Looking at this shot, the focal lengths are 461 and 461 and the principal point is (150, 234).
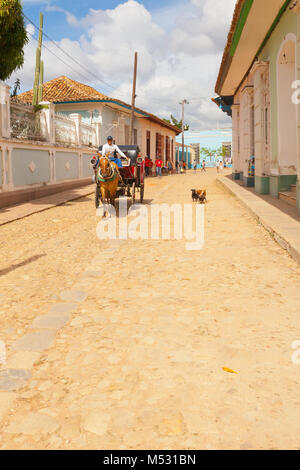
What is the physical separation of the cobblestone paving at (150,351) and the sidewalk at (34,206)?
4.35 meters

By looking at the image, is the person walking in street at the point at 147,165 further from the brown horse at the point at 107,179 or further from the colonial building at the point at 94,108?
the brown horse at the point at 107,179

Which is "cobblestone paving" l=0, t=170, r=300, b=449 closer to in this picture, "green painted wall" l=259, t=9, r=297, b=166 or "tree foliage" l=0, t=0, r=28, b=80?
"tree foliage" l=0, t=0, r=28, b=80

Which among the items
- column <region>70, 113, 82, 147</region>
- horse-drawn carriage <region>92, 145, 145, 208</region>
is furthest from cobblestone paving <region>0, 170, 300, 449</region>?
column <region>70, 113, 82, 147</region>

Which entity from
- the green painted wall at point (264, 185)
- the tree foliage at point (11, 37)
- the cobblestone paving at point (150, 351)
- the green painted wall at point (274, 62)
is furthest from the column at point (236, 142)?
the cobblestone paving at point (150, 351)

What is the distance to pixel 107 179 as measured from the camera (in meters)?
9.95

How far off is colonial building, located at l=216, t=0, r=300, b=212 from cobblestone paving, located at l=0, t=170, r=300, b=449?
4.66 meters

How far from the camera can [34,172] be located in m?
14.3

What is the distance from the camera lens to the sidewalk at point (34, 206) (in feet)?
34.5

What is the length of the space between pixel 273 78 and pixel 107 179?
18.2 ft

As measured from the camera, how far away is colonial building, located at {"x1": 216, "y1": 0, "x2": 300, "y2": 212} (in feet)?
32.4

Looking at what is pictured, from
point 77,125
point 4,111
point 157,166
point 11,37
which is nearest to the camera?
point 11,37
